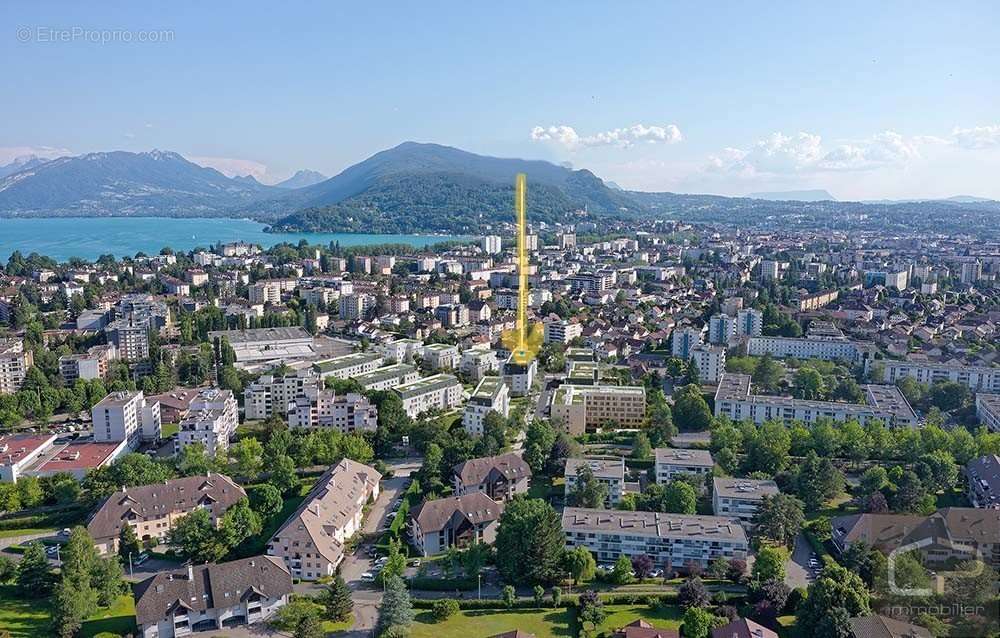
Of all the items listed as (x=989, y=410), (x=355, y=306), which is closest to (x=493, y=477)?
(x=989, y=410)

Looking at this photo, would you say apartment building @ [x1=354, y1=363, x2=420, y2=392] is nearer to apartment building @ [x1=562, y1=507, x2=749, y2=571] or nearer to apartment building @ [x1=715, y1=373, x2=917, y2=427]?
apartment building @ [x1=715, y1=373, x2=917, y2=427]

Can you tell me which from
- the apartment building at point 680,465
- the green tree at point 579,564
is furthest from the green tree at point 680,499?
the green tree at point 579,564

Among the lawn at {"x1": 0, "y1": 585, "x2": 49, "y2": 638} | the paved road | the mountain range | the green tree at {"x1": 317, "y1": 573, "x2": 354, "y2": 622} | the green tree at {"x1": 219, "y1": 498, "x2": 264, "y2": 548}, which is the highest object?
the mountain range

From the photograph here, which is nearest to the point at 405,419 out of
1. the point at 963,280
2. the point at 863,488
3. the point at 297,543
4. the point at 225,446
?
the point at 225,446

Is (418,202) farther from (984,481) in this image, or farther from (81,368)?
(984,481)

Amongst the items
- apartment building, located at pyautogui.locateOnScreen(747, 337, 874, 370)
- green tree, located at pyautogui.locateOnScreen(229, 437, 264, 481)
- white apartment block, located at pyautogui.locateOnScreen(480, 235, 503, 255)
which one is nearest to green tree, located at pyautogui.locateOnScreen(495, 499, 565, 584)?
green tree, located at pyautogui.locateOnScreen(229, 437, 264, 481)
